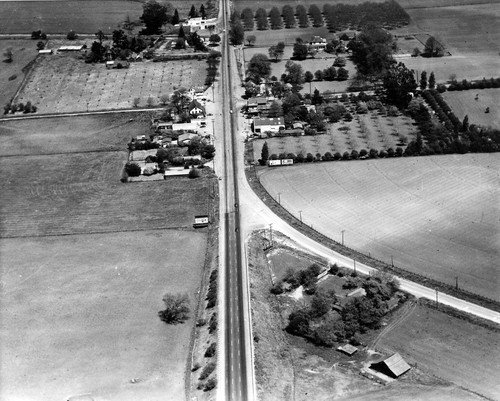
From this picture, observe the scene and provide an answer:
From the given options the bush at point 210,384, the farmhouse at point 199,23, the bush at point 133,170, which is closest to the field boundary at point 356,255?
the bush at point 133,170

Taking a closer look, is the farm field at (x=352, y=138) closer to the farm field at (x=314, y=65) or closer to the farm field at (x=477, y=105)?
the farm field at (x=477, y=105)

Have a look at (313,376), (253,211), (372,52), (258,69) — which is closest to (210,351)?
(313,376)

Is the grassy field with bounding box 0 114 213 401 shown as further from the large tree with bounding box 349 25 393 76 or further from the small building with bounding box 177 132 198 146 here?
the large tree with bounding box 349 25 393 76

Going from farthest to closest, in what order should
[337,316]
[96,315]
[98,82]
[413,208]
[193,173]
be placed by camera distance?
[98,82], [193,173], [413,208], [96,315], [337,316]

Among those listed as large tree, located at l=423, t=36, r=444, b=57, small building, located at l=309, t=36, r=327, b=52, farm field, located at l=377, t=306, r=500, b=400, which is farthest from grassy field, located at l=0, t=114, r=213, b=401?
large tree, located at l=423, t=36, r=444, b=57

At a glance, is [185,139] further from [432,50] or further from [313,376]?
[313,376]

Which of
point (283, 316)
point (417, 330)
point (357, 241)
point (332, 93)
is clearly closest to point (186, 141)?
point (332, 93)

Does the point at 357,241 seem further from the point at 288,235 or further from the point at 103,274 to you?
the point at 103,274
